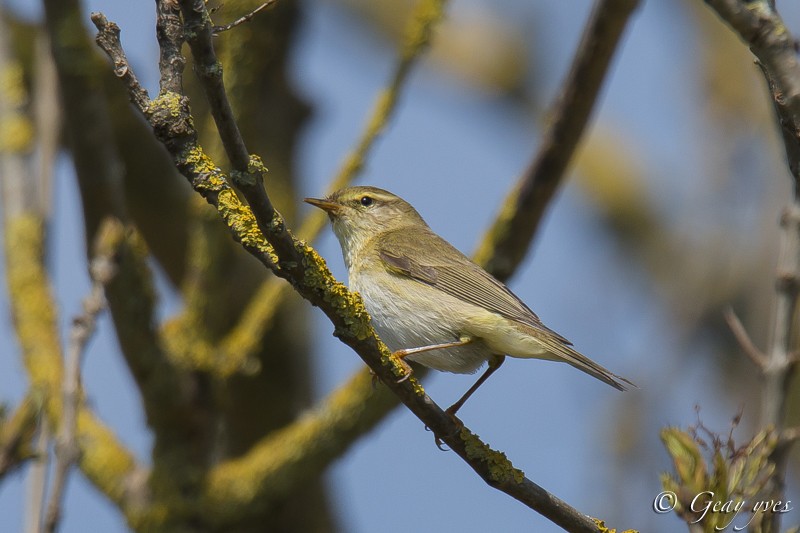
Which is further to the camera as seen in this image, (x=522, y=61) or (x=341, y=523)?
(x=522, y=61)

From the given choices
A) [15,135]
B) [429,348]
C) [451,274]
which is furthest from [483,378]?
[15,135]

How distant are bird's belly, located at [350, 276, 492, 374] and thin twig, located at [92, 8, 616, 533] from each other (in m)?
0.88

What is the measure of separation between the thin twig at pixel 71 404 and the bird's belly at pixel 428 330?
126 centimetres

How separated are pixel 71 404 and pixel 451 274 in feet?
6.83

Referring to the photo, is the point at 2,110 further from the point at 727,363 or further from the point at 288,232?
the point at 727,363

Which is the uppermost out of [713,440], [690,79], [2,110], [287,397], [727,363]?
[690,79]

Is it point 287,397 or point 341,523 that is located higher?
point 287,397

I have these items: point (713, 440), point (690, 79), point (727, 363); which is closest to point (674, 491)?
point (713, 440)

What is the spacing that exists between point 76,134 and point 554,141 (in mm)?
2170

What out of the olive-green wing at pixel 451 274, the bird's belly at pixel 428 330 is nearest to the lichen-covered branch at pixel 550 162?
the olive-green wing at pixel 451 274

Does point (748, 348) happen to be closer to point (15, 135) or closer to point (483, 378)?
point (483, 378)

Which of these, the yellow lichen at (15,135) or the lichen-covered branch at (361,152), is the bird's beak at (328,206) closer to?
the lichen-covered branch at (361,152)

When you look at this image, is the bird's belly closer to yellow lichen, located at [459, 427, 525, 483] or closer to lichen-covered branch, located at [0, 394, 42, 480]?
yellow lichen, located at [459, 427, 525, 483]

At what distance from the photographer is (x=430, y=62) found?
11266 millimetres
